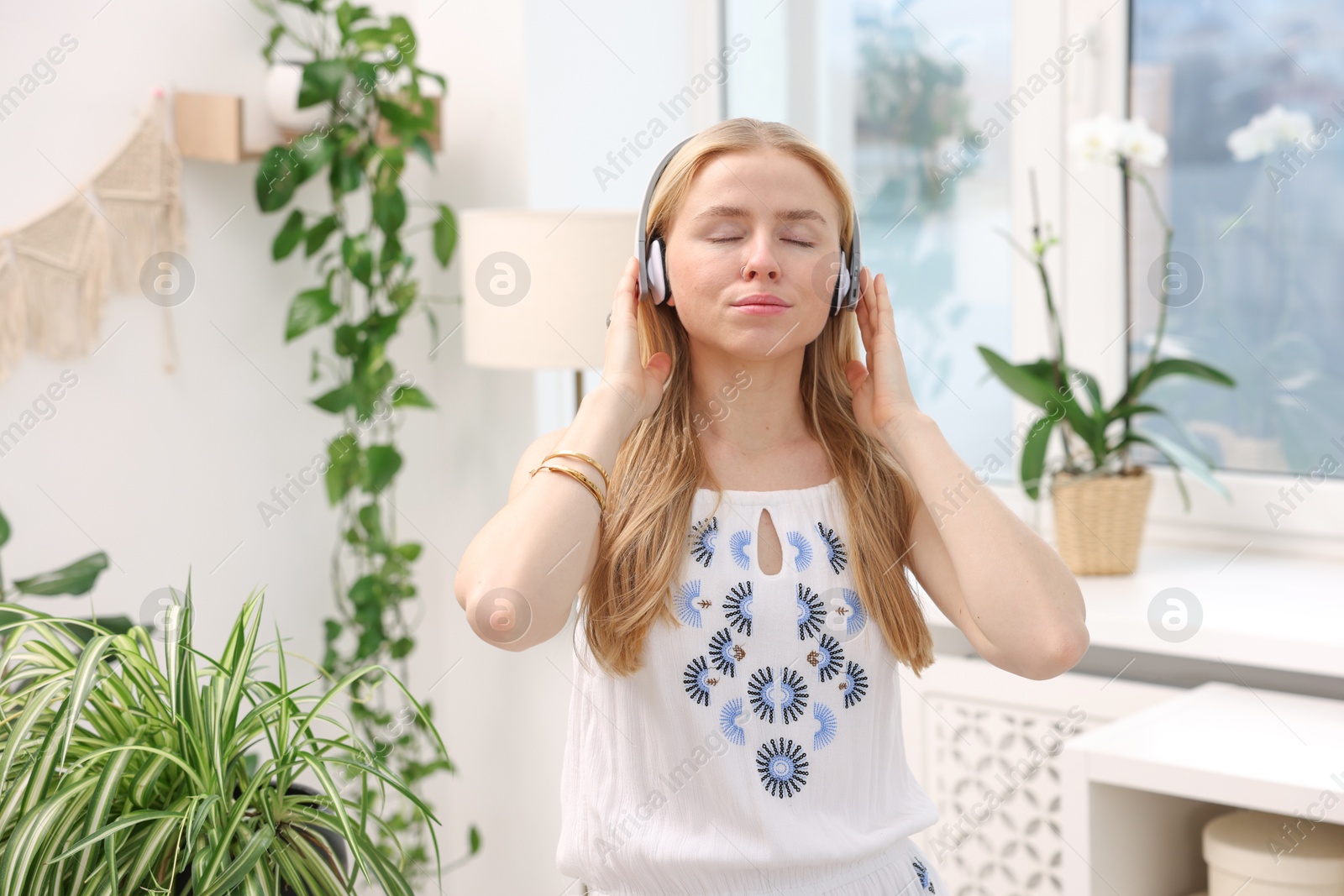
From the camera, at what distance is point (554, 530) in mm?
1002

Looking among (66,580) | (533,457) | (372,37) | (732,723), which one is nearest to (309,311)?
(372,37)

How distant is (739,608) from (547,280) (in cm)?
107

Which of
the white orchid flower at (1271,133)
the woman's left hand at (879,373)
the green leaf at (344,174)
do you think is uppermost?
the white orchid flower at (1271,133)

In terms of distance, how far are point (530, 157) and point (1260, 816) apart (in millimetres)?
1696

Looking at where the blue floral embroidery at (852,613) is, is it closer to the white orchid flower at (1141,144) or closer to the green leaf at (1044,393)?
the green leaf at (1044,393)

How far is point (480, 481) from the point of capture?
2.62 meters

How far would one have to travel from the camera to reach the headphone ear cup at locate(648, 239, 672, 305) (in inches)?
42.6

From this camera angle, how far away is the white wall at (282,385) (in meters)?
1.99

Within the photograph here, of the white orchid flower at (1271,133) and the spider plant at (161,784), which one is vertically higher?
the white orchid flower at (1271,133)

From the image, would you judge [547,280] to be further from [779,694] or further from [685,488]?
[779,694]

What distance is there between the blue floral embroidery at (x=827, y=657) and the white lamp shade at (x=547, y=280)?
3.36 ft

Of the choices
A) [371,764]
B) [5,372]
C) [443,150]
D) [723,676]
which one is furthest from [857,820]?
[443,150]

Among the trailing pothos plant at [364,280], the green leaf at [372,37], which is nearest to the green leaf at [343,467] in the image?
the trailing pothos plant at [364,280]

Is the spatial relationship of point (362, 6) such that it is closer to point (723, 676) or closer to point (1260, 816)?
point (723, 676)
